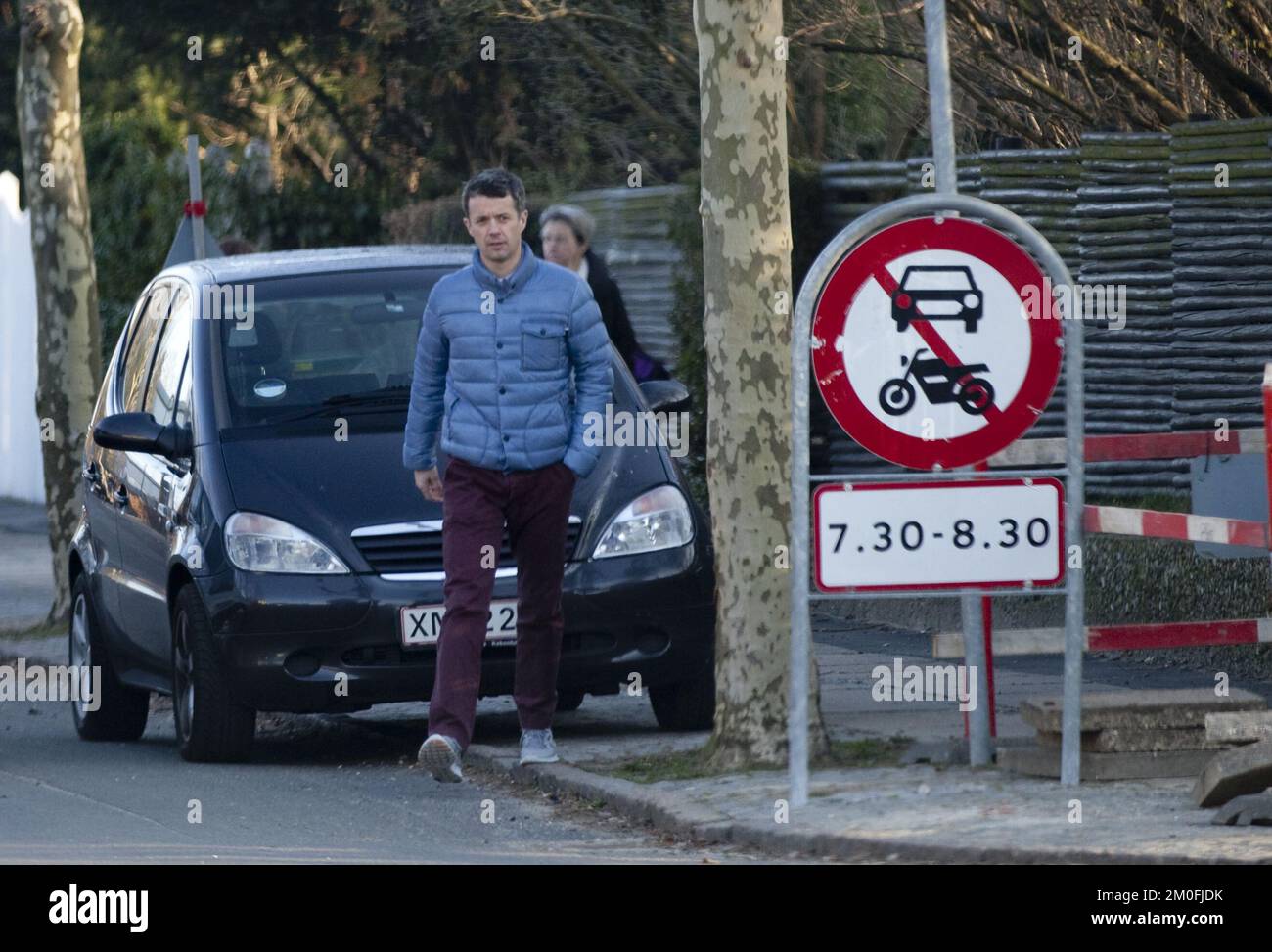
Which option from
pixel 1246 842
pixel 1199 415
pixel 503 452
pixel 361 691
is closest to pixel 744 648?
pixel 503 452

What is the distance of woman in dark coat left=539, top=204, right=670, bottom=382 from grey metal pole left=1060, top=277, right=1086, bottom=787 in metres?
3.88

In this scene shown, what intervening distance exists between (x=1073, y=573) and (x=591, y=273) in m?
4.42

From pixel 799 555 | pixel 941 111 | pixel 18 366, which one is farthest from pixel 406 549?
pixel 18 366

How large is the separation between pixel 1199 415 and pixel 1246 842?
6.13 metres

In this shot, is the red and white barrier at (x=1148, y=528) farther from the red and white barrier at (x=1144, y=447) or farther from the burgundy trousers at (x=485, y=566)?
the burgundy trousers at (x=485, y=566)

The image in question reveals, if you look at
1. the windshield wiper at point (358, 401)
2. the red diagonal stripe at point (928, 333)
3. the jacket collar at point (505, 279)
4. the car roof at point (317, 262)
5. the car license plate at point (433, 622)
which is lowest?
the car license plate at point (433, 622)

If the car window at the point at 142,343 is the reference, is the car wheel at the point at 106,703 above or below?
below

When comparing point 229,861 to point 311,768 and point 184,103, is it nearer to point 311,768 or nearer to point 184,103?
point 311,768

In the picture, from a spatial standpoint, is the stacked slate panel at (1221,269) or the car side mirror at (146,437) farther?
the stacked slate panel at (1221,269)

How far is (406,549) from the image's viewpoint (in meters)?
8.91

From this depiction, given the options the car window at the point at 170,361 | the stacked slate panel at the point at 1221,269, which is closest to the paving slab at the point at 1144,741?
the car window at the point at 170,361

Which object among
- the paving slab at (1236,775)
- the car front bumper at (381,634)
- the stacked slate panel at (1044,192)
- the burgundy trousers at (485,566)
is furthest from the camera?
the stacked slate panel at (1044,192)

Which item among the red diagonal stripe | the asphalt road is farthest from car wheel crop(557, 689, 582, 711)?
the red diagonal stripe

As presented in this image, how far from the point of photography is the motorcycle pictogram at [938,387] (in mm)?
7281
